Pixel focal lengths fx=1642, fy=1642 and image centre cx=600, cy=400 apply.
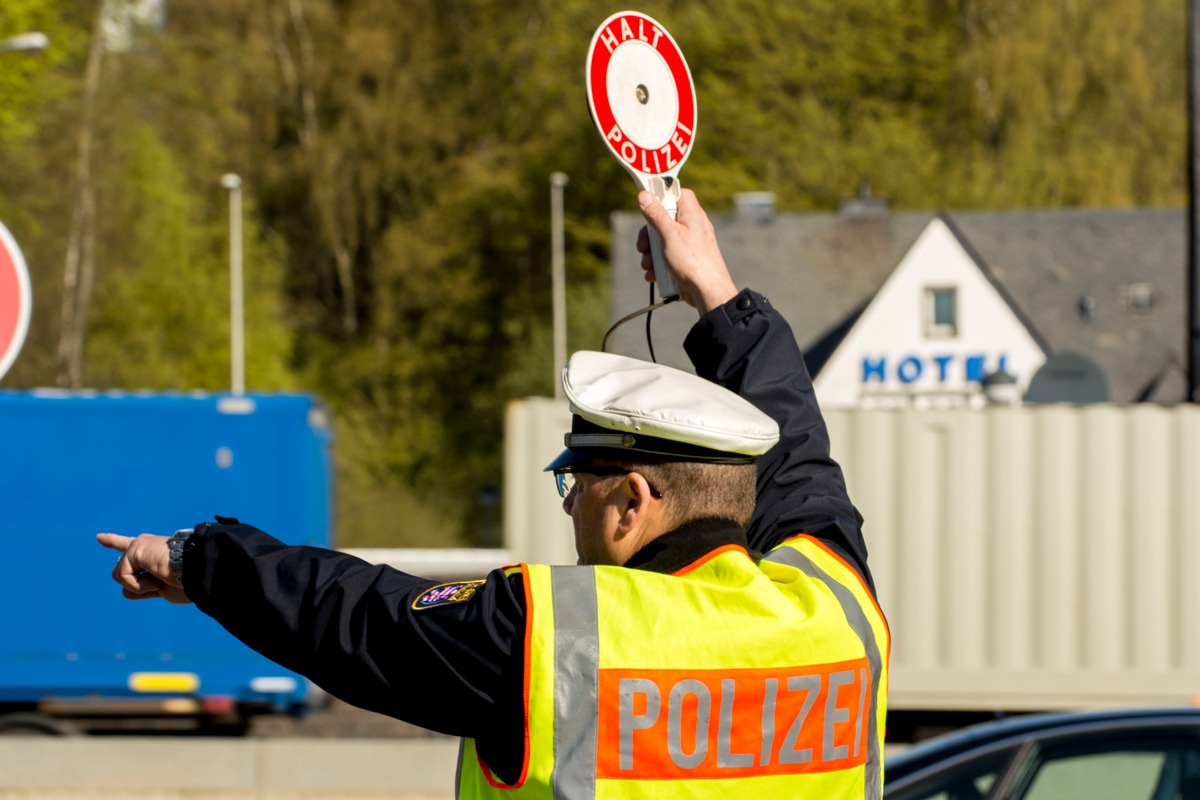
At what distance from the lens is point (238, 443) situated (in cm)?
1302

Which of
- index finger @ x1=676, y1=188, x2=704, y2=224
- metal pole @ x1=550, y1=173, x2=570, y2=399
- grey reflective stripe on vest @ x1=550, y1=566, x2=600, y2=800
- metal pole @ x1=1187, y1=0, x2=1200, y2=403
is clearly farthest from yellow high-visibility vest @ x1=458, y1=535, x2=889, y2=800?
metal pole @ x1=550, y1=173, x2=570, y2=399

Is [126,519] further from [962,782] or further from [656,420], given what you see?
[656,420]

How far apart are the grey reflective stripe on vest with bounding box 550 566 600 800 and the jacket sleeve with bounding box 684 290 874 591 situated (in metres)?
0.55

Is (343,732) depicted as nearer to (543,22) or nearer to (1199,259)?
(1199,259)

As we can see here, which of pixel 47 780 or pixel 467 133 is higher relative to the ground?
pixel 467 133

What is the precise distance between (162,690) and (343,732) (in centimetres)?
261

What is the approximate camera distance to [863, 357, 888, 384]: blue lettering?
36.0 meters

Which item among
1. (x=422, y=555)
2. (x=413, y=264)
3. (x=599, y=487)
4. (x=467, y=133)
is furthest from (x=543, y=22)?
(x=599, y=487)

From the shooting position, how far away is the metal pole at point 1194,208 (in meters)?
12.8

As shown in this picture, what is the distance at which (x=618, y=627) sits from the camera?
215 cm

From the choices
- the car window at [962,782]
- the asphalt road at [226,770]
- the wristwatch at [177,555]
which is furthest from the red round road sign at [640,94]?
the asphalt road at [226,770]

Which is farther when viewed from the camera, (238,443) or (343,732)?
(343,732)

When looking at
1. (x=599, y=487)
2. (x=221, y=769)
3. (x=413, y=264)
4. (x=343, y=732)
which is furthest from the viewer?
(x=413, y=264)

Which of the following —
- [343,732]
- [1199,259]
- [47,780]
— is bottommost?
[343,732]
